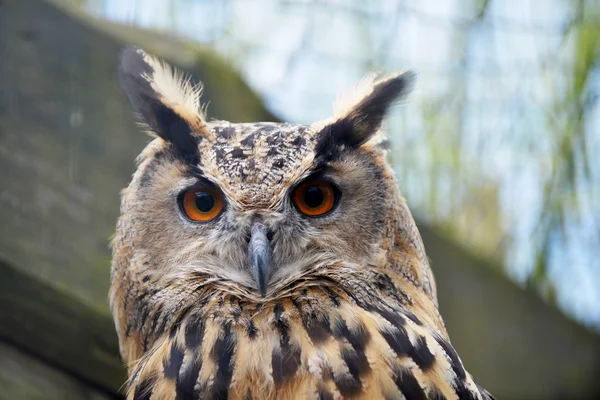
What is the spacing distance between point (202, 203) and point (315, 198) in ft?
0.73

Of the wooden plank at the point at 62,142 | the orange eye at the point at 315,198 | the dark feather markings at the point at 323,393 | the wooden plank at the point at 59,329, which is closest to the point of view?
the dark feather markings at the point at 323,393

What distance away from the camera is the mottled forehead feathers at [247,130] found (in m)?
1.21

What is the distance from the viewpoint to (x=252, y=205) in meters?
1.21

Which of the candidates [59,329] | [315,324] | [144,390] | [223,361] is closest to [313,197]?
[315,324]

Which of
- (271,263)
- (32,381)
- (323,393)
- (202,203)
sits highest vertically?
(202,203)

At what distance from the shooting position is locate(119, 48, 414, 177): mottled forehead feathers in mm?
1206

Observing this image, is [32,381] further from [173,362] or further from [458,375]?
[458,375]

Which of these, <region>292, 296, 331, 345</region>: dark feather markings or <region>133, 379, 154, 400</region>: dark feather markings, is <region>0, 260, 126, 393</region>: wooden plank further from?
<region>292, 296, 331, 345</region>: dark feather markings

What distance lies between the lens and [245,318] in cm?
119

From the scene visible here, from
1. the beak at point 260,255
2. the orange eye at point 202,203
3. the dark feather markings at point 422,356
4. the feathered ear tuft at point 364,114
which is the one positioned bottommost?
the dark feather markings at point 422,356

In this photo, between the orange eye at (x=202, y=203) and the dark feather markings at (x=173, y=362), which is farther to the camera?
the orange eye at (x=202, y=203)

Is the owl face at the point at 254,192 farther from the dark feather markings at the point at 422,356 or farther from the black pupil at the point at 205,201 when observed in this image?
the dark feather markings at the point at 422,356

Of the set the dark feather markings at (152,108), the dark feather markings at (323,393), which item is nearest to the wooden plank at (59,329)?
the dark feather markings at (152,108)

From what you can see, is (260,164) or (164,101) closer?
(260,164)
